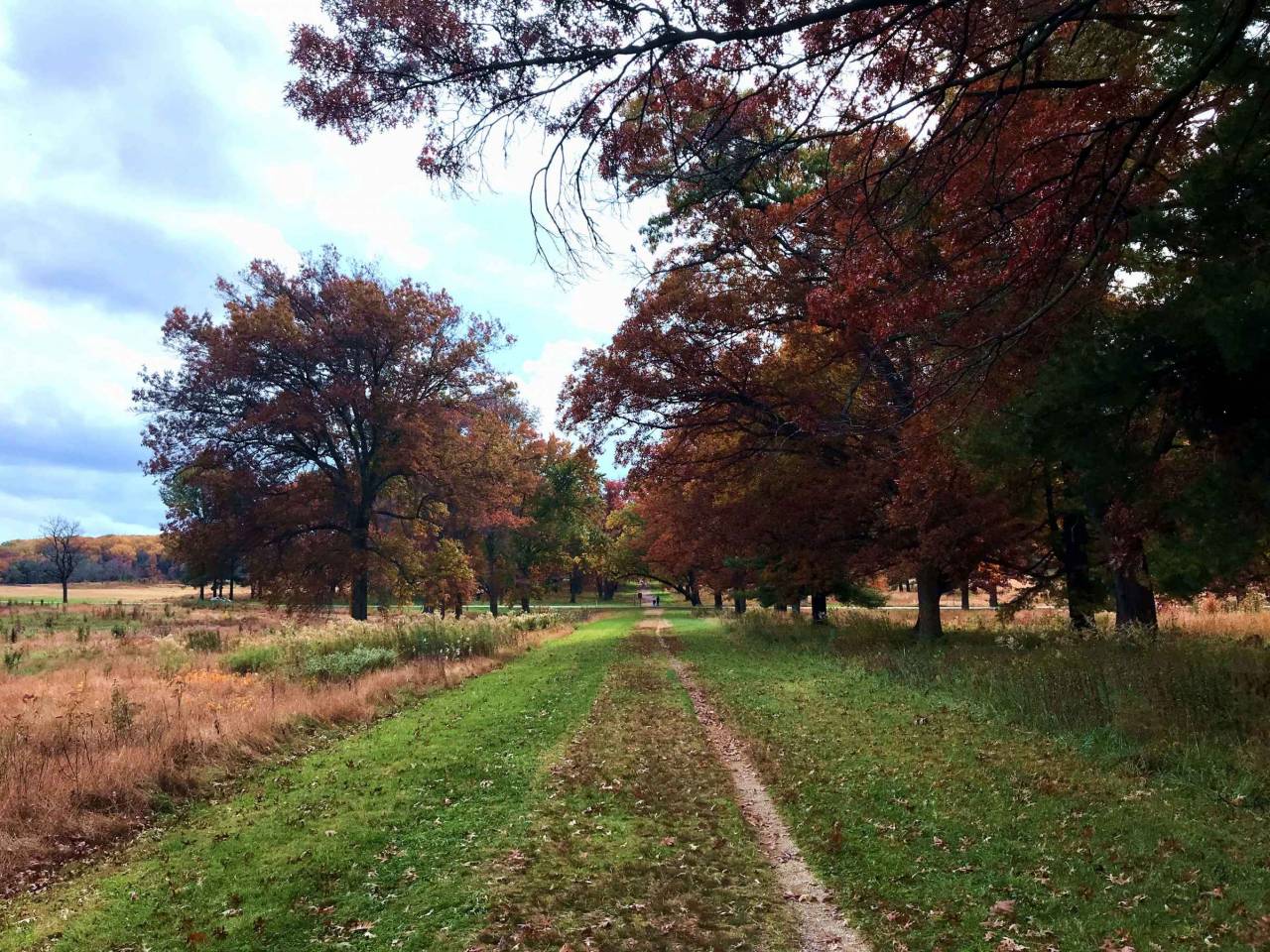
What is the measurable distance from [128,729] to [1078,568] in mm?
19473

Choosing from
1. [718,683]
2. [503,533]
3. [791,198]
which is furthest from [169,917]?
[503,533]

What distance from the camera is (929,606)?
772 inches

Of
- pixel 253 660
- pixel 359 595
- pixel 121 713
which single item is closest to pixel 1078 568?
pixel 121 713

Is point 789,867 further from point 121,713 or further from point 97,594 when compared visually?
point 97,594

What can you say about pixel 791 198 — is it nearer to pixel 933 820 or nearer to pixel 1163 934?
pixel 933 820

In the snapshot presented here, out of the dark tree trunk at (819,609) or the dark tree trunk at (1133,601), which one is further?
the dark tree trunk at (819,609)

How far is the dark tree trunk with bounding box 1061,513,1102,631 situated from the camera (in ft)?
58.2

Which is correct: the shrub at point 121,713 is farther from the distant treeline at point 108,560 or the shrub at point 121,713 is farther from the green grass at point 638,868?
the distant treeline at point 108,560

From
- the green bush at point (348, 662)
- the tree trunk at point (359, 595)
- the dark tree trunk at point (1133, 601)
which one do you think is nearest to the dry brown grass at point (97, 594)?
the tree trunk at point (359, 595)

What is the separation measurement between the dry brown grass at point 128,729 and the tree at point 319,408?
11104mm

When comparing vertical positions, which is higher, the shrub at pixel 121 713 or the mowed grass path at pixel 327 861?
the shrub at pixel 121 713

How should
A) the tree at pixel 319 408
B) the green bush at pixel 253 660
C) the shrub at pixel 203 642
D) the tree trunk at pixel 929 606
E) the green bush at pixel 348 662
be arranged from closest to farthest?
the green bush at pixel 348 662 → the green bush at pixel 253 660 → the tree trunk at pixel 929 606 → the shrub at pixel 203 642 → the tree at pixel 319 408

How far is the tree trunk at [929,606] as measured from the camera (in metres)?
19.1

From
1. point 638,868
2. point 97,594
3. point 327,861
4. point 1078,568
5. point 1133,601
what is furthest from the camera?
point 97,594
